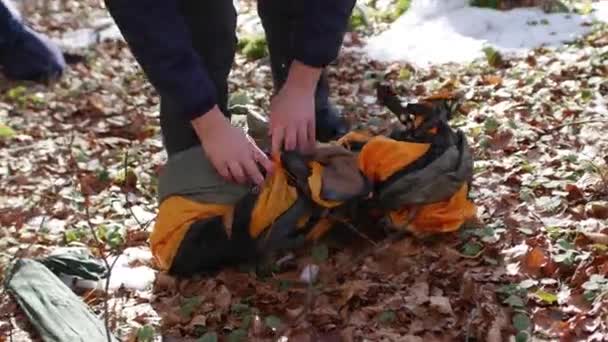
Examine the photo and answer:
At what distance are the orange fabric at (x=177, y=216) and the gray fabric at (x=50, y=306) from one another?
0.84ft

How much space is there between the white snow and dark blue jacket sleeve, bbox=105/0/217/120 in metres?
2.19

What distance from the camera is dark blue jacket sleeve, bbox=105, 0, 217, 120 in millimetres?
1866

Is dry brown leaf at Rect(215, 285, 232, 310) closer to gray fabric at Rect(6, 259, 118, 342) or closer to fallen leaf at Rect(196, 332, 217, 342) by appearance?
fallen leaf at Rect(196, 332, 217, 342)

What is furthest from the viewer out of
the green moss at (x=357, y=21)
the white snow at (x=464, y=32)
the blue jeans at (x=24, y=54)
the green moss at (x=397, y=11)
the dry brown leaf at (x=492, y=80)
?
the green moss at (x=397, y=11)

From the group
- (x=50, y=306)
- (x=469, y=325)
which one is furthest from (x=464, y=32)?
(x=50, y=306)

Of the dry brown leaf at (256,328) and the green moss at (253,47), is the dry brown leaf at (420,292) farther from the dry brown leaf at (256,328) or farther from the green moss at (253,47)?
the green moss at (253,47)

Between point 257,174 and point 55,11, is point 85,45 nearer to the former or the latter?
point 55,11

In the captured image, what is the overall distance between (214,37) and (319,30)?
0.42m

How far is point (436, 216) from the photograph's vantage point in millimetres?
2143

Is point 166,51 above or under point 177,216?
above

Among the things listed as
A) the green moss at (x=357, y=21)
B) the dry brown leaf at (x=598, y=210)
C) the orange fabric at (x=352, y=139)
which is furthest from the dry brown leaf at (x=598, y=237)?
the green moss at (x=357, y=21)

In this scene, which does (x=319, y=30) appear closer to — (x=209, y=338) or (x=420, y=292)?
(x=420, y=292)

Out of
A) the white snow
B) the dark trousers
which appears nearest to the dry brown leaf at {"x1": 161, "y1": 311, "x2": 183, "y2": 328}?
the dark trousers

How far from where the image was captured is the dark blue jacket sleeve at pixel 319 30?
2.04 m
